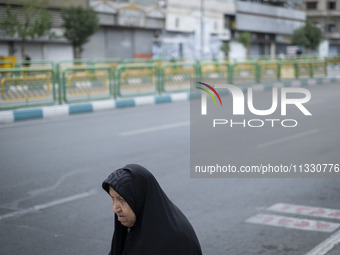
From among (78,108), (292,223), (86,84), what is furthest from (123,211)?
(86,84)

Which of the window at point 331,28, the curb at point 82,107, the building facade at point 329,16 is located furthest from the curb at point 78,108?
the window at point 331,28

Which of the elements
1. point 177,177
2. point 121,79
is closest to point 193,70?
point 121,79

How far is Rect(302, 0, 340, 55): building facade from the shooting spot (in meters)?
91.6

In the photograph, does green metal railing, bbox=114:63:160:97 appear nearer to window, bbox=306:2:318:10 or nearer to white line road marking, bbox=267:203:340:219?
white line road marking, bbox=267:203:340:219

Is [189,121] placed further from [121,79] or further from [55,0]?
[55,0]

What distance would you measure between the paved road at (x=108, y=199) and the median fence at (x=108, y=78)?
357 cm

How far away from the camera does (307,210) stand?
17.4 ft

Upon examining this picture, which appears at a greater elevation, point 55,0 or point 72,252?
point 55,0

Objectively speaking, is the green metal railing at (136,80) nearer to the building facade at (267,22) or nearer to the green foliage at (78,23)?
the green foliage at (78,23)

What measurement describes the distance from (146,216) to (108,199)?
3587mm

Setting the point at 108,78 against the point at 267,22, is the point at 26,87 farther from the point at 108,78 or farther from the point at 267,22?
the point at 267,22

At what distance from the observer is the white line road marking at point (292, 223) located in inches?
188

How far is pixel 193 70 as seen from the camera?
2084 centimetres

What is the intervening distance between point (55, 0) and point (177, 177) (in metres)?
33.1
